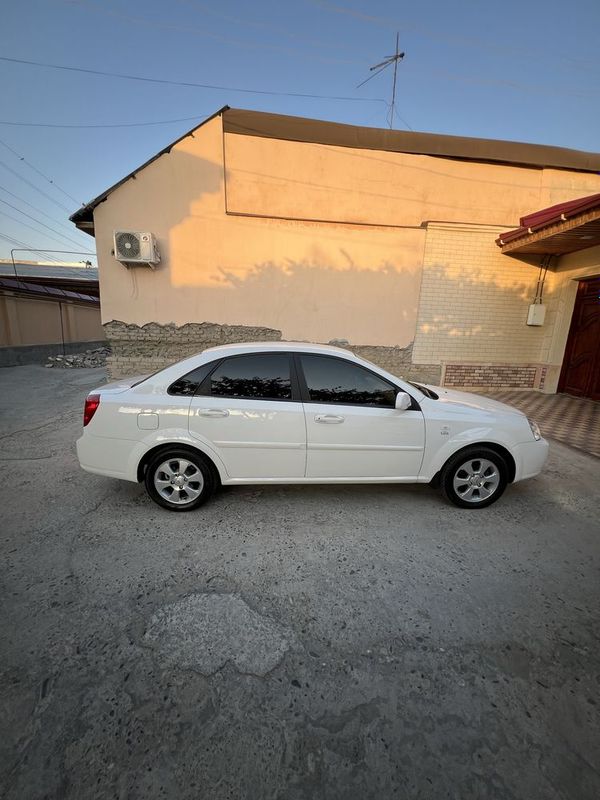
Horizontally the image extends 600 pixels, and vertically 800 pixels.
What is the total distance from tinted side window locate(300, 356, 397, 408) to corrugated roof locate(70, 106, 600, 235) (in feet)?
21.7

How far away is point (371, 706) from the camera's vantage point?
1.54 meters

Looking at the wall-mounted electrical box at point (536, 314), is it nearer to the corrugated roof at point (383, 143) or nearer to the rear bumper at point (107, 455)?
the corrugated roof at point (383, 143)

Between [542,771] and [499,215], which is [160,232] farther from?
[542,771]

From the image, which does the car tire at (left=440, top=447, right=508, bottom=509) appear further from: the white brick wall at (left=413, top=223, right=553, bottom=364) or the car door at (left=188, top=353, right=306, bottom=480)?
the white brick wall at (left=413, top=223, right=553, bottom=364)

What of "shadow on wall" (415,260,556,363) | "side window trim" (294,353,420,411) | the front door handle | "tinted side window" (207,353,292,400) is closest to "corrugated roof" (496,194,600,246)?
"shadow on wall" (415,260,556,363)

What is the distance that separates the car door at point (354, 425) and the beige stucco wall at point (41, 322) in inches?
563

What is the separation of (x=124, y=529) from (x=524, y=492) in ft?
13.0

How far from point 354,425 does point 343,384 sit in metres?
0.39

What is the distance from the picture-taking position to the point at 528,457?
10.6ft

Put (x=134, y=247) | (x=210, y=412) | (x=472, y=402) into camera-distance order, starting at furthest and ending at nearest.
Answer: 1. (x=134, y=247)
2. (x=472, y=402)
3. (x=210, y=412)

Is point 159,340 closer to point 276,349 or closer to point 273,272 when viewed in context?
point 273,272

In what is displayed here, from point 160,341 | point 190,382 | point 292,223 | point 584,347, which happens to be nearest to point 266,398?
point 190,382

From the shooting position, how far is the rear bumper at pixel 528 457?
3.19 m

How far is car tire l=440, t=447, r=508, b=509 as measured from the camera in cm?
317
